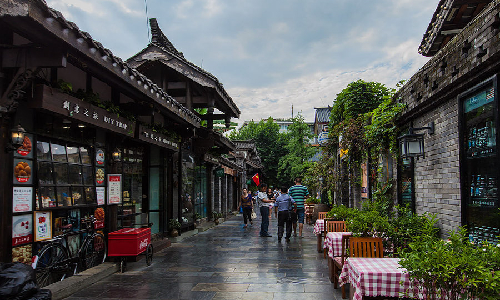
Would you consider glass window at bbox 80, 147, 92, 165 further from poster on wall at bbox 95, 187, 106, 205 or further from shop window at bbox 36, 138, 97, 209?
poster on wall at bbox 95, 187, 106, 205

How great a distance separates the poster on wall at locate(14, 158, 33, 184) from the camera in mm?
5133

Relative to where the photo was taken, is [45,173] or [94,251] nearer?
[45,173]

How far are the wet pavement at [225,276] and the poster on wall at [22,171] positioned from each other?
6.21 feet

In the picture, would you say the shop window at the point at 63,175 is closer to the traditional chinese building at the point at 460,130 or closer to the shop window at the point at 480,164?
the traditional chinese building at the point at 460,130

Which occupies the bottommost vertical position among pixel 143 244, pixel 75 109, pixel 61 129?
pixel 143 244

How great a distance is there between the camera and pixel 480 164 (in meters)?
4.59

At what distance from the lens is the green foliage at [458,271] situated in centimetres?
264

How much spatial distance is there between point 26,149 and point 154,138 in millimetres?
3727

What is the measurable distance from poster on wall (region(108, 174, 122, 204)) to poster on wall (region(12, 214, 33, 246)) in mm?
2409

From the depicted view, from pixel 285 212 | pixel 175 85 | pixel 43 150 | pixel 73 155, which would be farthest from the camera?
pixel 175 85

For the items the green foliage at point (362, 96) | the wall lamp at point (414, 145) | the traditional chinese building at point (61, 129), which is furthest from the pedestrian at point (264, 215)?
the wall lamp at point (414, 145)

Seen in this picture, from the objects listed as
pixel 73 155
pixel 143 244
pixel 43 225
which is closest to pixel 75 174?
pixel 73 155

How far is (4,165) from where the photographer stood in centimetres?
484

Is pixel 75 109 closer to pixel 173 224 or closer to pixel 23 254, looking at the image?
pixel 23 254
